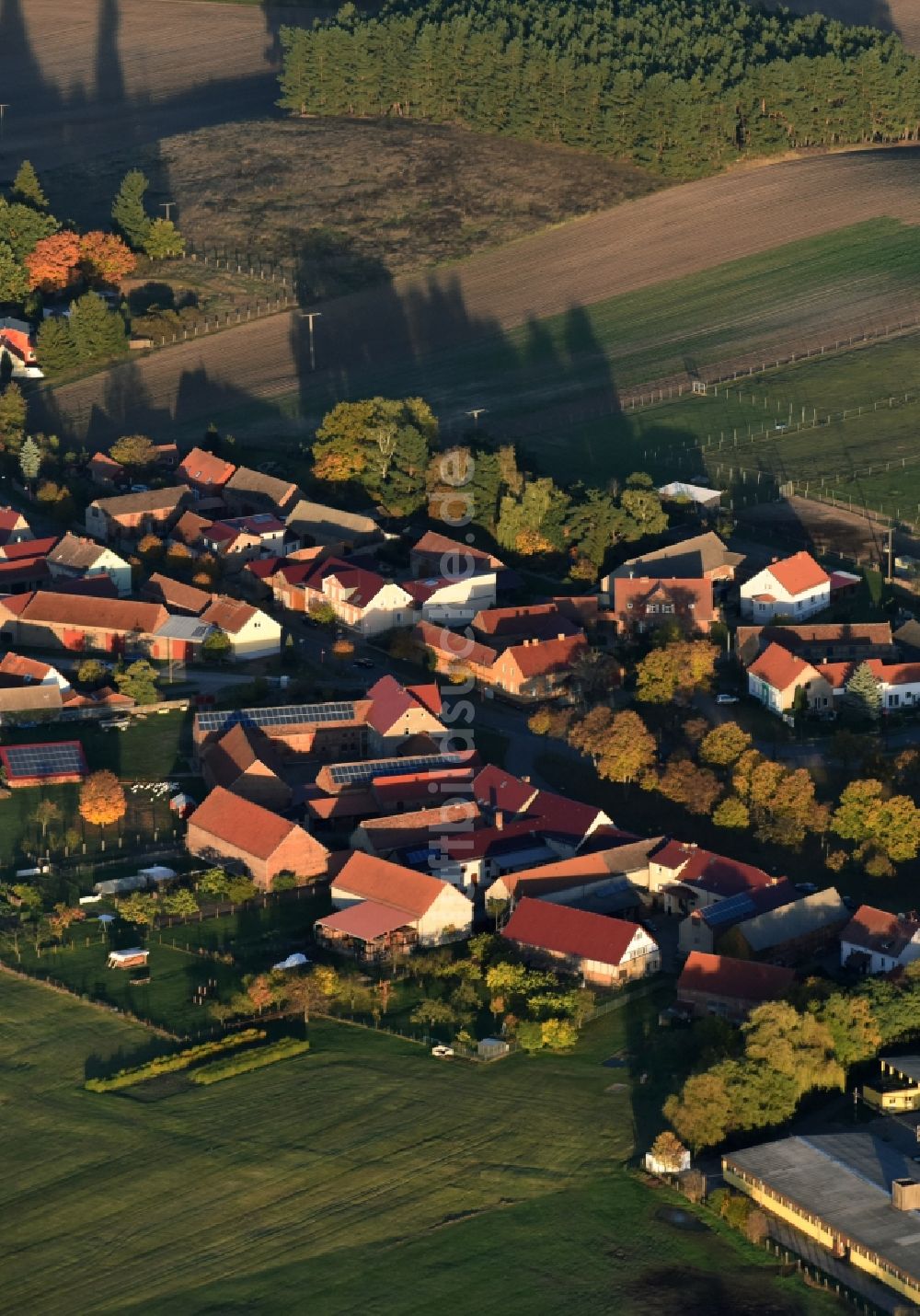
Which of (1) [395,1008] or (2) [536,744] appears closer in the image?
(1) [395,1008]

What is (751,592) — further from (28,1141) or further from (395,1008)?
(28,1141)

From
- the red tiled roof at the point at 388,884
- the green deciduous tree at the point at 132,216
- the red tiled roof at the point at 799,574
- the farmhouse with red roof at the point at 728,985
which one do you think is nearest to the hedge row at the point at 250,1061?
the red tiled roof at the point at 388,884

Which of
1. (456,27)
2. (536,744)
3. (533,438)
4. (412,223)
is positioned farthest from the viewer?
(456,27)

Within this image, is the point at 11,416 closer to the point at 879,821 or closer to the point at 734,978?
the point at 879,821

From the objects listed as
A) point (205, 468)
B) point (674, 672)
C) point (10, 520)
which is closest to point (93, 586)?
point (10, 520)

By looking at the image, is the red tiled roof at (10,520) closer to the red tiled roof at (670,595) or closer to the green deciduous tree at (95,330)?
the green deciduous tree at (95,330)

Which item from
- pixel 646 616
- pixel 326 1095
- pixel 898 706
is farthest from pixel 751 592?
pixel 326 1095

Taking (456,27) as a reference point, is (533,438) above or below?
below

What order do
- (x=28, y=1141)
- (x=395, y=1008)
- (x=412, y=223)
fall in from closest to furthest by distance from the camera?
(x=28, y=1141) → (x=395, y=1008) → (x=412, y=223)
